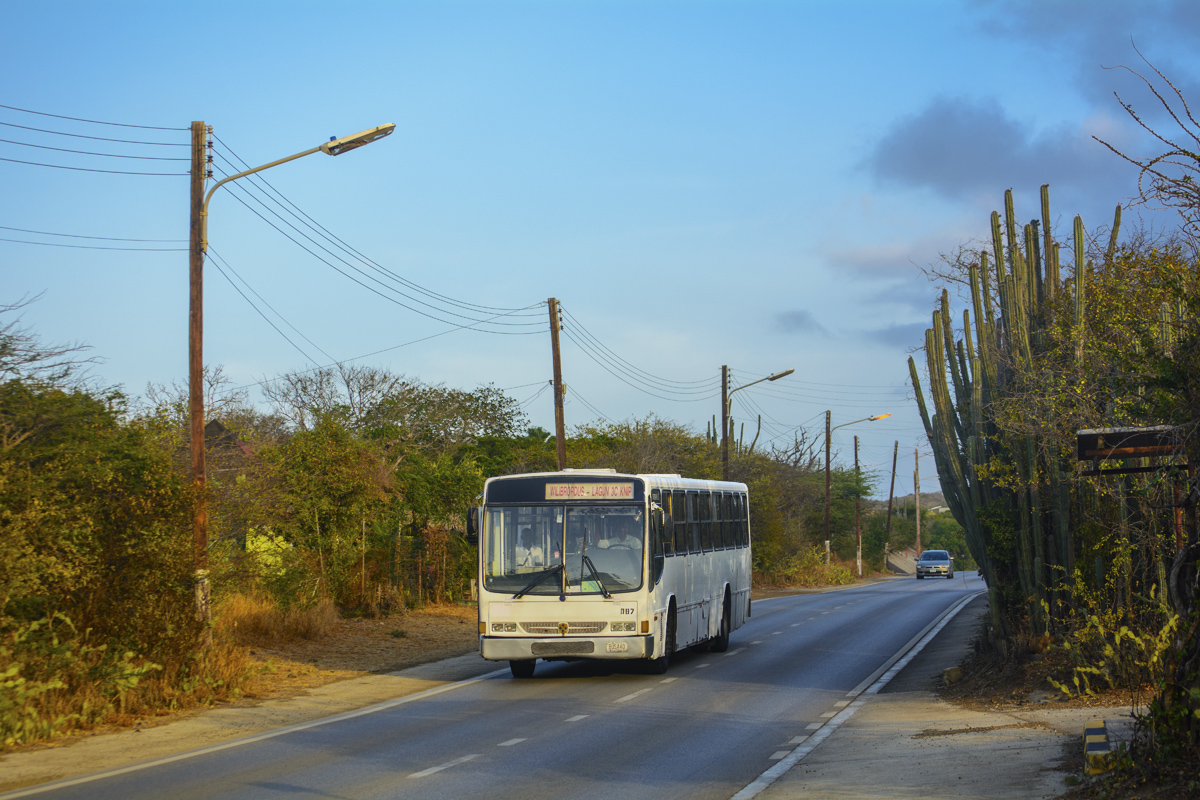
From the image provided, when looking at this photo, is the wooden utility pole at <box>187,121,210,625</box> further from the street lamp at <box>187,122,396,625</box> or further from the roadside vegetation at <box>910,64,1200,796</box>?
the roadside vegetation at <box>910,64,1200,796</box>

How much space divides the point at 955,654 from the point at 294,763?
12.5 metres

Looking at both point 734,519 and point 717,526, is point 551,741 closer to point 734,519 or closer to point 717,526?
point 717,526

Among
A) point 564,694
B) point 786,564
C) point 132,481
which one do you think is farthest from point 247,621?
point 786,564

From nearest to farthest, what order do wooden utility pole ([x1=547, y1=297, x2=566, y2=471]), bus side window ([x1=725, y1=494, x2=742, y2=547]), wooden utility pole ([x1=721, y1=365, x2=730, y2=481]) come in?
bus side window ([x1=725, y1=494, x2=742, y2=547]) → wooden utility pole ([x1=547, y1=297, x2=566, y2=471]) → wooden utility pole ([x1=721, y1=365, x2=730, y2=481])

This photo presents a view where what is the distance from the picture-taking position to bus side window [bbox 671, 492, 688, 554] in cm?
1764

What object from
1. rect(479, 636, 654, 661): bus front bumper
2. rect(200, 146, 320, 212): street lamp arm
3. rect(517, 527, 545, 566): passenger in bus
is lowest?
rect(479, 636, 654, 661): bus front bumper

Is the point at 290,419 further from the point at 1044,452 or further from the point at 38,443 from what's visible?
the point at 1044,452

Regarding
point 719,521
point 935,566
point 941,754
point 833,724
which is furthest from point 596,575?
point 935,566

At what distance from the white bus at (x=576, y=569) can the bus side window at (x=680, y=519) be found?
0.35 meters

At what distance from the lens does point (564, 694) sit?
1490cm

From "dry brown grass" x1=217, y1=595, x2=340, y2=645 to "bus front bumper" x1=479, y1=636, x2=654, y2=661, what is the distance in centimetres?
488

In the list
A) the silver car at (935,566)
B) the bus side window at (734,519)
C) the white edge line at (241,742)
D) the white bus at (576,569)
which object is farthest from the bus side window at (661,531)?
the silver car at (935,566)

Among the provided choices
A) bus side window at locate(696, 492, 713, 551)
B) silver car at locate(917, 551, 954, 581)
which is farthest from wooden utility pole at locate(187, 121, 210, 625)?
silver car at locate(917, 551, 954, 581)

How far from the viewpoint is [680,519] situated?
17984 mm
